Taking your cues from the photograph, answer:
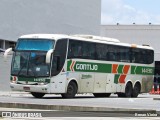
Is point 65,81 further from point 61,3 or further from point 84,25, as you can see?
point 84,25

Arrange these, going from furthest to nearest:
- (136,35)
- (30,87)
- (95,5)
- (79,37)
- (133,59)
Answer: (136,35) → (95,5) → (133,59) → (79,37) → (30,87)

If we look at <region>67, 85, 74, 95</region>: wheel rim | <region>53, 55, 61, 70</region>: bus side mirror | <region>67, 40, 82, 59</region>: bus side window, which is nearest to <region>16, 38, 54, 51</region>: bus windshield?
<region>53, 55, 61, 70</region>: bus side mirror

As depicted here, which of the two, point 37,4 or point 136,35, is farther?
point 136,35

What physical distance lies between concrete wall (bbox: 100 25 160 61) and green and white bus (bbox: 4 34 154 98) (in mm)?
45413

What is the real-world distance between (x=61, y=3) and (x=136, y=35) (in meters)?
27.1

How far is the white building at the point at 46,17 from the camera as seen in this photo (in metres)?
48.8

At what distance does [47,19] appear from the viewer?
5644cm

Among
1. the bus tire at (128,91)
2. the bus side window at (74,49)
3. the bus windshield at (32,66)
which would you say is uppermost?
the bus side window at (74,49)

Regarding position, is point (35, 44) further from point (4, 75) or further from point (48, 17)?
point (48, 17)

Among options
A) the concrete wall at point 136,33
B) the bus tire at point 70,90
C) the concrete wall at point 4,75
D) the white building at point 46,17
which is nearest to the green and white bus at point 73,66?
the bus tire at point 70,90

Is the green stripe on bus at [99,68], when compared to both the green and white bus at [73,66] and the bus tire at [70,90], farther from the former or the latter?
the bus tire at [70,90]

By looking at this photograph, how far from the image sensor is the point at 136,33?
83.8 metres

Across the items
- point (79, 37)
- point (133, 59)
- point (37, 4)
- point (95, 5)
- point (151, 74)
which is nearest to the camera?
point (79, 37)

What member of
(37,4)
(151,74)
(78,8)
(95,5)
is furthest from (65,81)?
(95,5)
